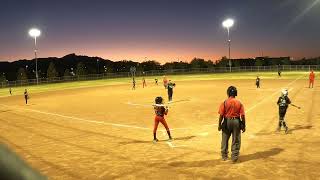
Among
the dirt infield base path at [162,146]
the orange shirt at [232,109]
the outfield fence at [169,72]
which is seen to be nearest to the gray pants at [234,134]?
the orange shirt at [232,109]

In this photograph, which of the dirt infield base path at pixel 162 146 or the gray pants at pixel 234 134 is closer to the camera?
the dirt infield base path at pixel 162 146

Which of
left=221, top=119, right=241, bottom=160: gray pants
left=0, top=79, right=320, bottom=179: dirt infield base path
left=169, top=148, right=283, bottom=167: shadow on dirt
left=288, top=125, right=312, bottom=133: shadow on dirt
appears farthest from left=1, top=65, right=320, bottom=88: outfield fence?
left=221, top=119, right=241, bottom=160: gray pants

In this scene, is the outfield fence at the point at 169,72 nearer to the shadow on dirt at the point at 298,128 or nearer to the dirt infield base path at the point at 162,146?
the dirt infield base path at the point at 162,146

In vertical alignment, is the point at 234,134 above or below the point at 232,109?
below

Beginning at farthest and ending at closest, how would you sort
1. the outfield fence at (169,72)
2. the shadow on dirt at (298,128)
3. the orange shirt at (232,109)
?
the outfield fence at (169,72), the shadow on dirt at (298,128), the orange shirt at (232,109)

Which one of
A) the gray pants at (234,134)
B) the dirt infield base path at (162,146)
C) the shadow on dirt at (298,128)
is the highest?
the gray pants at (234,134)

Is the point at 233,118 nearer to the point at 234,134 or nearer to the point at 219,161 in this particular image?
the point at 234,134

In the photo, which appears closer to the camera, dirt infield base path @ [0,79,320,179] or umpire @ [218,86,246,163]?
dirt infield base path @ [0,79,320,179]

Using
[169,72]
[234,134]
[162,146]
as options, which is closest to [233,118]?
[234,134]

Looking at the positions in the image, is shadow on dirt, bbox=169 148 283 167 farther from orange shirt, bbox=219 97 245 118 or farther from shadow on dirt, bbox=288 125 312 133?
shadow on dirt, bbox=288 125 312 133

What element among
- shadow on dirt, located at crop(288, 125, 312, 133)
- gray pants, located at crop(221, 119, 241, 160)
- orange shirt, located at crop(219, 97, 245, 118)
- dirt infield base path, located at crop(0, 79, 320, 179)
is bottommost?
dirt infield base path, located at crop(0, 79, 320, 179)

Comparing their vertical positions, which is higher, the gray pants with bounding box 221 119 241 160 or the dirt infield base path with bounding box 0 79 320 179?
the gray pants with bounding box 221 119 241 160

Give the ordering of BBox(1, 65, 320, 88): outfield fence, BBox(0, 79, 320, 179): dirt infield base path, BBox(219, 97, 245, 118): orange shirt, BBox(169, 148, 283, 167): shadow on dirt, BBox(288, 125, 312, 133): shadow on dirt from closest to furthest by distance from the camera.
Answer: BBox(0, 79, 320, 179): dirt infield base path
BBox(219, 97, 245, 118): orange shirt
BBox(169, 148, 283, 167): shadow on dirt
BBox(288, 125, 312, 133): shadow on dirt
BBox(1, 65, 320, 88): outfield fence

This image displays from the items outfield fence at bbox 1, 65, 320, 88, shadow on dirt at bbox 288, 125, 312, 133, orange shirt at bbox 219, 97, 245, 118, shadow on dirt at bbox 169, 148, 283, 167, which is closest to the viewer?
orange shirt at bbox 219, 97, 245, 118
